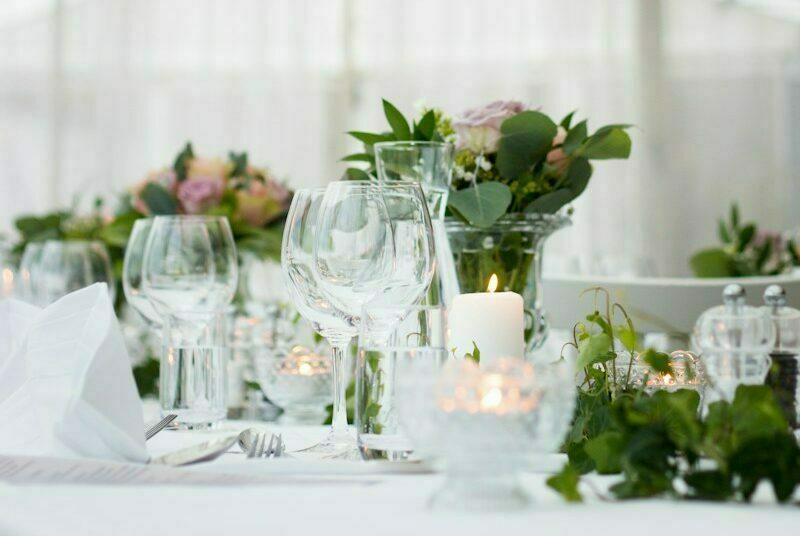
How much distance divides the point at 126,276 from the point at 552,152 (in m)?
0.47

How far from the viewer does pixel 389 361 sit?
26.9 inches

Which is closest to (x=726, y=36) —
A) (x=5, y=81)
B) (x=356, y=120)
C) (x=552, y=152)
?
(x=356, y=120)

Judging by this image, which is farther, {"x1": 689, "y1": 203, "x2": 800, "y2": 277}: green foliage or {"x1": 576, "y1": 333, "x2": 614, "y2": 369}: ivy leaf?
{"x1": 689, "y1": 203, "x2": 800, "y2": 277}: green foliage

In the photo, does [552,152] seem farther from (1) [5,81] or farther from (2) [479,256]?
(1) [5,81]

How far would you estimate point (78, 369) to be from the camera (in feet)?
2.23

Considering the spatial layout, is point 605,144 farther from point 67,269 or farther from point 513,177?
point 67,269

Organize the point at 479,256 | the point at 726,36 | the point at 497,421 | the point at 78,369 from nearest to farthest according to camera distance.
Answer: the point at 497,421 → the point at 78,369 → the point at 479,256 → the point at 726,36

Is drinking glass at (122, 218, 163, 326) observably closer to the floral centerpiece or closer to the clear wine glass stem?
the floral centerpiece

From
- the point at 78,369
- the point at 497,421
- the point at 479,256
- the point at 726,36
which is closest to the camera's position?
the point at 497,421

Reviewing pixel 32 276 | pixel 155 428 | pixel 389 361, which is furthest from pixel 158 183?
pixel 389 361

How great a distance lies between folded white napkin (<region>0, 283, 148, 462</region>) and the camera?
2.11 ft

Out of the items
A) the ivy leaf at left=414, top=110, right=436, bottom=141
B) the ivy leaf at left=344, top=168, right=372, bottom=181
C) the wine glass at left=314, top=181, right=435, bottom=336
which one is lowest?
the wine glass at left=314, top=181, right=435, bottom=336

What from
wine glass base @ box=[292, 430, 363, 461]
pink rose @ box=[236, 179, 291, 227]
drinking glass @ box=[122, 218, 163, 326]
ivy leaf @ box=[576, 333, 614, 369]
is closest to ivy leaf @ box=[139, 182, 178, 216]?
pink rose @ box=[236, 179, 291, 227]

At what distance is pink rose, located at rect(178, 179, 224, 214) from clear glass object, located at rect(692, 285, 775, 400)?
141 centimetres
